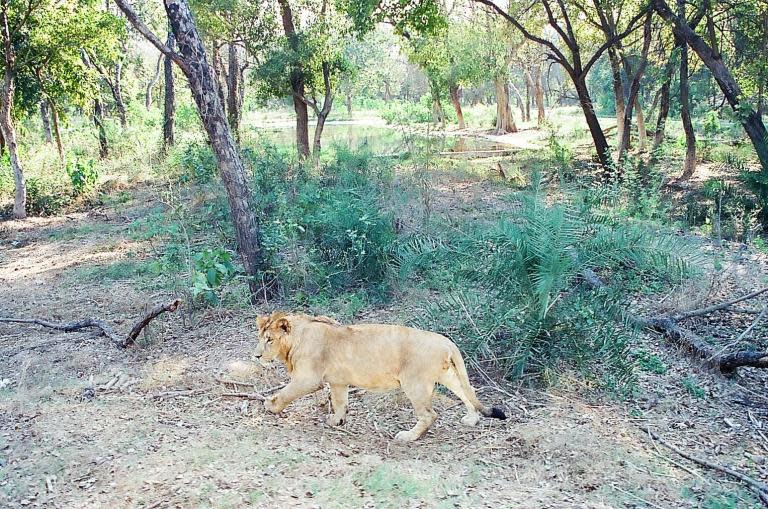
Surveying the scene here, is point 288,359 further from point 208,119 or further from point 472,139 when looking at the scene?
point 472,139

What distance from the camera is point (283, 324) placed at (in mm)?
4863

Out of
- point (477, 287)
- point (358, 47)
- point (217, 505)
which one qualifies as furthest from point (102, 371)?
point (358, 47)

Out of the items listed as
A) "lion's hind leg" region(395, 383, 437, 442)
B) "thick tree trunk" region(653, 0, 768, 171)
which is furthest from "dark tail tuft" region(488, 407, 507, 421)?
"thick tree trunk" region(653, 0, 768, 171)

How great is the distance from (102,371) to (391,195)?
5602mm

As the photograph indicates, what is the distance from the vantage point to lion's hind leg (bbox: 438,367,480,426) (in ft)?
15.3

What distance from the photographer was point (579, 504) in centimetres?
384

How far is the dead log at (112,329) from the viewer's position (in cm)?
618

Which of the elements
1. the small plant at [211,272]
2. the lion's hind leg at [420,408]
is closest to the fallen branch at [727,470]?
the lion's hind leg at [420,408]

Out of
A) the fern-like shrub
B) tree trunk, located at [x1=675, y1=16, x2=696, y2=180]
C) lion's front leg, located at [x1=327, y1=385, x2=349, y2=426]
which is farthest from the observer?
tree trunk, located at [x1=675, y1=16, x2=696, y2=180]

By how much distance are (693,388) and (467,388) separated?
226 centimetres

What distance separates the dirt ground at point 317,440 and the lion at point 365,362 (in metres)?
0.20

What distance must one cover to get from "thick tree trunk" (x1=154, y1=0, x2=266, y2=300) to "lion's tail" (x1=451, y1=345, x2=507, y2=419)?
3560mm

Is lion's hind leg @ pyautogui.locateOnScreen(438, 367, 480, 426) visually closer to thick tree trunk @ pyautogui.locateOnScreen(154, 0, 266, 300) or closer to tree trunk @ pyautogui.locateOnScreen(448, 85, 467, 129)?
thick tree trunk @ pyautogui.locateOnScreen(154, 0, 266, 300)

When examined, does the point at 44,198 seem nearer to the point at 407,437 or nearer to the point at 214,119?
the point at 214,119
